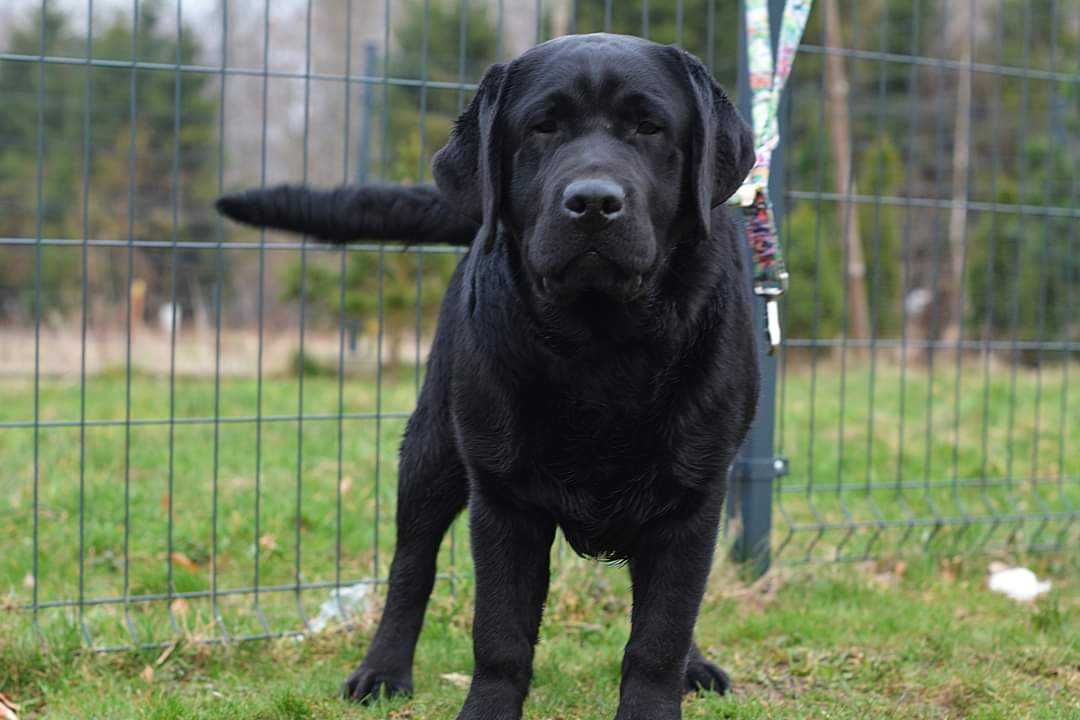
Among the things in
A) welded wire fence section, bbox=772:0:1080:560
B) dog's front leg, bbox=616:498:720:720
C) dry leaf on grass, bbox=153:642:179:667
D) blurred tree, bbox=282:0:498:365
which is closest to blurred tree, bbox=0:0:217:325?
blurred tree, bbox=282:0:498:365

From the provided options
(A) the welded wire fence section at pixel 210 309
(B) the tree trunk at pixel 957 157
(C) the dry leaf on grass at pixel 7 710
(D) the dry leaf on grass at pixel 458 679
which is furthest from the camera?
(B) the tree trunk at pixel 957 157

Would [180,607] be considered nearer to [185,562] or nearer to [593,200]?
[185,562]

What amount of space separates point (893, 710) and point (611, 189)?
1.50 metres

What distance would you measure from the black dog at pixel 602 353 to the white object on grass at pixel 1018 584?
1.85m

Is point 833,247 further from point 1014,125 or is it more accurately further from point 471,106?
point 471,106

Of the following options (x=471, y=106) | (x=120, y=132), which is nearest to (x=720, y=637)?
(x=471, y=106)

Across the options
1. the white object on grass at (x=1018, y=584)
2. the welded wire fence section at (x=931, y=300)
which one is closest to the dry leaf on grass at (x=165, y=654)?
→ the welded wire fence section at (x=931, y=300)

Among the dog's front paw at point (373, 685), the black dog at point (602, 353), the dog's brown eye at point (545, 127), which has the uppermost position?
the dog's brown eye at point (545, 127)

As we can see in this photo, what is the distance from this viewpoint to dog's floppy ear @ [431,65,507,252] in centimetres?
219

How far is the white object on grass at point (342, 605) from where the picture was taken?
336cm

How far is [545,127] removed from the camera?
7.02 feet

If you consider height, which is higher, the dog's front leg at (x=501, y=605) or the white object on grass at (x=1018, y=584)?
the dog's front leg at (x=501, y=605)

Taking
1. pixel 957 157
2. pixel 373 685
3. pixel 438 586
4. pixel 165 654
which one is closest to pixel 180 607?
pixel 165 654

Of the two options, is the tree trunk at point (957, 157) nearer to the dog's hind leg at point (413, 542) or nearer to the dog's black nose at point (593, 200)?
the dog's hind leg at point (413, 542)
